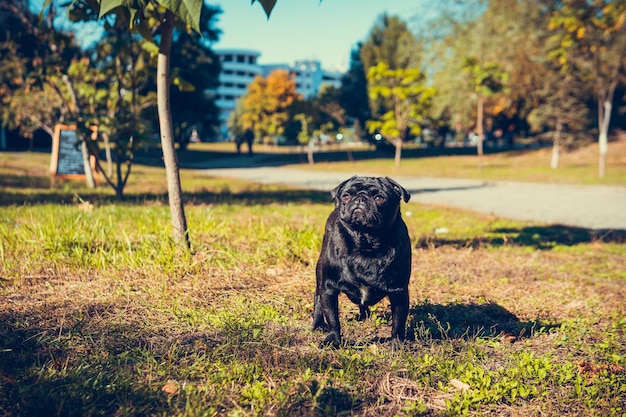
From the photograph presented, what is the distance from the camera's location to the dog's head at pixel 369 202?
2.99 metres

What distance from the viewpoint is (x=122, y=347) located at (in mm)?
3059

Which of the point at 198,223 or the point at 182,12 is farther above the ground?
the point at 182,12

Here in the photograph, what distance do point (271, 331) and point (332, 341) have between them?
0.46 m

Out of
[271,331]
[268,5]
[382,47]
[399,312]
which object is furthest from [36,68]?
[382,47]

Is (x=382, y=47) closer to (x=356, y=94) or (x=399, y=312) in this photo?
(x=356, y=94)

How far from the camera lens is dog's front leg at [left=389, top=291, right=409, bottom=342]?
3186mm

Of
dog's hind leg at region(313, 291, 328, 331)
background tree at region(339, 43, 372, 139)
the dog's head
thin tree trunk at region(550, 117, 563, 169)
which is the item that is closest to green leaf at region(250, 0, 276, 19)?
the dog's head

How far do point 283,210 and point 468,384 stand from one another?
249 inches

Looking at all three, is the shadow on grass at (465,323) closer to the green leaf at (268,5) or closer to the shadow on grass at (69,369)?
the shadow on grass at (69,369)

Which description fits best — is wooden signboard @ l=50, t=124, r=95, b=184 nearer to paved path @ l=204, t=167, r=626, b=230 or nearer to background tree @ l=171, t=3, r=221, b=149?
paved path @ l=204, t=167, r=626, b=230

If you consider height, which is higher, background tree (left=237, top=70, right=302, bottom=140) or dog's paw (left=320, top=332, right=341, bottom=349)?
background tree (left=237, top=70, right=302, bottom=140)

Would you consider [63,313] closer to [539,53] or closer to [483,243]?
[483,243]

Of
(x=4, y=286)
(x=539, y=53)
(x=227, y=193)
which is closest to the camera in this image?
(x=4, y=286)

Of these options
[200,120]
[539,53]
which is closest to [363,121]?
[200,120]
